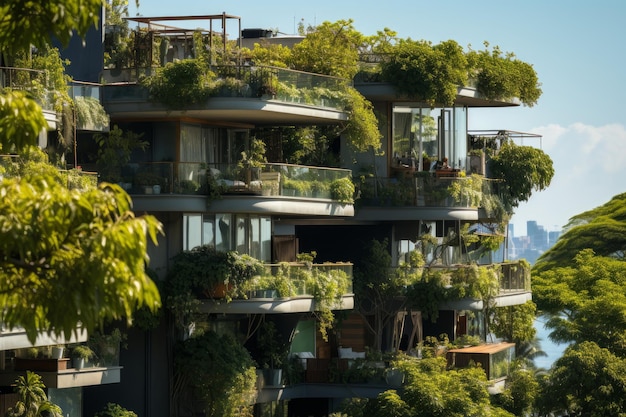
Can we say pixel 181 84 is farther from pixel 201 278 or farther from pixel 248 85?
pixel 201 278

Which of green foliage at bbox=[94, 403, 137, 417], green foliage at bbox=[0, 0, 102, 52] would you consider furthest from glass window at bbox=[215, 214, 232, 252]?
green foliage at bbox=[0, 0, 102, 52]

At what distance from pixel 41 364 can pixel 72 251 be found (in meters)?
26.5

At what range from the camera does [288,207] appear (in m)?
47.9

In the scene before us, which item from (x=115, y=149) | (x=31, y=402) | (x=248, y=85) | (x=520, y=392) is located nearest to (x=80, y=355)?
(x=31, y=402)

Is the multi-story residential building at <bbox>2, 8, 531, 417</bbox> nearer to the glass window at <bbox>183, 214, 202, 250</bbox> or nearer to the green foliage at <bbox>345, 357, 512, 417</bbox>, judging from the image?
the glass window at <bbox>183, 214, 202, 250</bbox>

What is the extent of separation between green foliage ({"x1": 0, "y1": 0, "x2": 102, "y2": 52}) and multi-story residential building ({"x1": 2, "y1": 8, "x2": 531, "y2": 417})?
27.0m

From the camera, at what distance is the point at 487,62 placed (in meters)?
58.2

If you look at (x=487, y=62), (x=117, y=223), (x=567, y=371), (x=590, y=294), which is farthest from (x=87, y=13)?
(x=590, y=294)

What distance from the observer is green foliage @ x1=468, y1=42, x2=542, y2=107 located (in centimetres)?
5756

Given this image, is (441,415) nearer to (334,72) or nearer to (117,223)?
(334,72)

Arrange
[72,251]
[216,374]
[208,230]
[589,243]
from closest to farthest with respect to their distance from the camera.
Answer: [72,251]
[216,374]
[208,230]
[589,243]

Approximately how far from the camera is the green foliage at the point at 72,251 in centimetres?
1378

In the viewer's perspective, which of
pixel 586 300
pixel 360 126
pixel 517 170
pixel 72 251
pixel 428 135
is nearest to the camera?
pixel 72 251

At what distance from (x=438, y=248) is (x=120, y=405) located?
1446 cm
